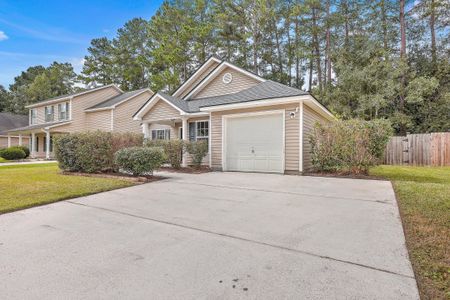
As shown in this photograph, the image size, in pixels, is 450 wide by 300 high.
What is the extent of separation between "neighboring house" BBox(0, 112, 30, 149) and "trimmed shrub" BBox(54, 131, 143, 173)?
20.0 metres

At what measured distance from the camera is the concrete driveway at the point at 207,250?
217 centimetres

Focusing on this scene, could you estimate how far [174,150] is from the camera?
10938 mm

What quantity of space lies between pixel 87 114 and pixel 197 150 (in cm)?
1654

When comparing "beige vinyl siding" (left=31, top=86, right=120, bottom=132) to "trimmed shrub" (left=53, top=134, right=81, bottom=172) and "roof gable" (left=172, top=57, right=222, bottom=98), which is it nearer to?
"roof gable" (left=172, top=57, right=222, bottom=98)

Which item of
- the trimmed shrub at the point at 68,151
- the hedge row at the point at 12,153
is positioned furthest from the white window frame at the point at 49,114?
the trimmed shrub at the point at 68,151

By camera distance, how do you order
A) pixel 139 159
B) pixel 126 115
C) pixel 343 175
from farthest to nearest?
pixel 126 115, pixel 343 175, pixel 139 159

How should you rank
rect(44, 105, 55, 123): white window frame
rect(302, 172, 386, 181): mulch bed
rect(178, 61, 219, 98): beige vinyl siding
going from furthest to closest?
rect(44, 105, 55, 123): white window frame, rect(178, 61, 219, 98): beige vinyl siding, rect(302, 172, 386, 181): mulch bed

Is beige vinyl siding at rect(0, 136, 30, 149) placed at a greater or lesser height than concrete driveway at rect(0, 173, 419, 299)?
greater

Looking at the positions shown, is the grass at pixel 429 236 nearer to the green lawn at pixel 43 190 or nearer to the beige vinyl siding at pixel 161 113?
the green lawn at pixel 43 190

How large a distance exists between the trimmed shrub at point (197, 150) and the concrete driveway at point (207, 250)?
5.77 metres

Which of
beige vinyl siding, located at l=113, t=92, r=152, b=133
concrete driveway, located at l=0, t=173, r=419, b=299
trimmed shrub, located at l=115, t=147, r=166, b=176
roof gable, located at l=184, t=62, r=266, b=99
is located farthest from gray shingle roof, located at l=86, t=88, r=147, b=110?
concrete driveway, located at l=0, t=173, r=419, b=299

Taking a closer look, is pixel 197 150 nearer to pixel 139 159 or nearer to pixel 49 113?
pixel 139 159

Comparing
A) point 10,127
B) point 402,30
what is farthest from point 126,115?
point 402,30

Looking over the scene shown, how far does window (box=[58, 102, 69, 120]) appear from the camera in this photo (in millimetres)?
22234
